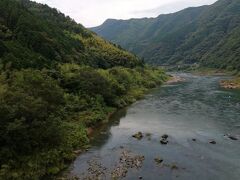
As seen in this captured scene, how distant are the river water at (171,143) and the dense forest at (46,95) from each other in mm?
3088

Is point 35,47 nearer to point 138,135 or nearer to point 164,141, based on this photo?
point 138,135

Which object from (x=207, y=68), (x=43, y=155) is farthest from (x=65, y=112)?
(x=207, y=68)

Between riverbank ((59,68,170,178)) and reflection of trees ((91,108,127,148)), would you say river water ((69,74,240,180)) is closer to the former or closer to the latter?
reflection of trees ((91,108,127,148))

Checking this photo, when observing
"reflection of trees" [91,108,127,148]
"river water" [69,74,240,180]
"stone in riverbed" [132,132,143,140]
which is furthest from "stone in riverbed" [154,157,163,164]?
"stone in riverbed" [132,132,143,140]

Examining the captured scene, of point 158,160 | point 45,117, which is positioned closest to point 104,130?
point 45,117

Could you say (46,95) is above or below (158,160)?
above

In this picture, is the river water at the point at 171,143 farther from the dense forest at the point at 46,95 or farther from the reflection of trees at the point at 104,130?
the dense forest at the point at 46,95

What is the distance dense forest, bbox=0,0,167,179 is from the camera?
35.6m

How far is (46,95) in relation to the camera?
154 ft

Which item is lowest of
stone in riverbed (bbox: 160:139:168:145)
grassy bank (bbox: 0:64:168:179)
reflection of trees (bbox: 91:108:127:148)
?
reflection of trees (bbox: 91:108:127:148)

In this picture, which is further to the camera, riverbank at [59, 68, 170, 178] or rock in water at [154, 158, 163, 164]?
riverbank at [59, 68, 170, 178]

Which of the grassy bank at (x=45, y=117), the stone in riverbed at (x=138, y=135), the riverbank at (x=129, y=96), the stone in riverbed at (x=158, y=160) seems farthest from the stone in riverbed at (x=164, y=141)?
the grassy bank at (x=45, y=117)

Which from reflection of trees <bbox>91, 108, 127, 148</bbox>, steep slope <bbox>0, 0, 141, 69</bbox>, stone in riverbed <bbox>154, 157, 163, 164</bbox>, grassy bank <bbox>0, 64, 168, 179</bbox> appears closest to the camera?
grassy bank <bbox>0, 64, 168, 179</bbox>

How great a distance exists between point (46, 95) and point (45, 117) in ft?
20.4
